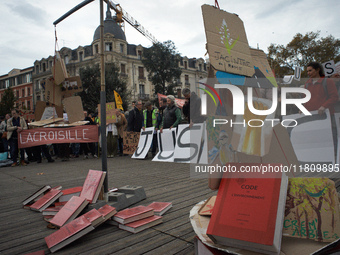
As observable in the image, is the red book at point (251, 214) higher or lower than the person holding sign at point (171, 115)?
lower

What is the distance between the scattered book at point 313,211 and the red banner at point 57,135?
8845mm

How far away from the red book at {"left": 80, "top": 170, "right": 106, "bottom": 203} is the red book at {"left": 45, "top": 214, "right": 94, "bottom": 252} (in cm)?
59

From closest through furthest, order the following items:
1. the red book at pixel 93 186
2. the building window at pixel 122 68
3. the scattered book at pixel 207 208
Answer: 1. the scattered book at pixel 207 208
2. the red book at pixel 93 186
3. the building window at pixel 122 68

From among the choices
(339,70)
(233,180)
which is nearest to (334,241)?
(233,180)

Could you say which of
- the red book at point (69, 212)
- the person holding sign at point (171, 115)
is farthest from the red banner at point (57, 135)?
the red book at point (69, 212)

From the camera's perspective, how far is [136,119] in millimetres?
9977

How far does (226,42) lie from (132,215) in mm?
1893

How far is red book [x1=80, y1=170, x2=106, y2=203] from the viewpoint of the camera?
10.1 ft

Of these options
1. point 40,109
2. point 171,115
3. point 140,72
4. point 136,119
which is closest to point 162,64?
point 140,72

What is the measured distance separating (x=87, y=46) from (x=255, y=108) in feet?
179

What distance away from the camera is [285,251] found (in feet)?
5.44

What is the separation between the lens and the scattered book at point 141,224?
253cm

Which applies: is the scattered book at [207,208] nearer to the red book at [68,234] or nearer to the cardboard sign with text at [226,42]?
the red book at [68,234]

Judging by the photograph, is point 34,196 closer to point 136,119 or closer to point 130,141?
point 130,141
